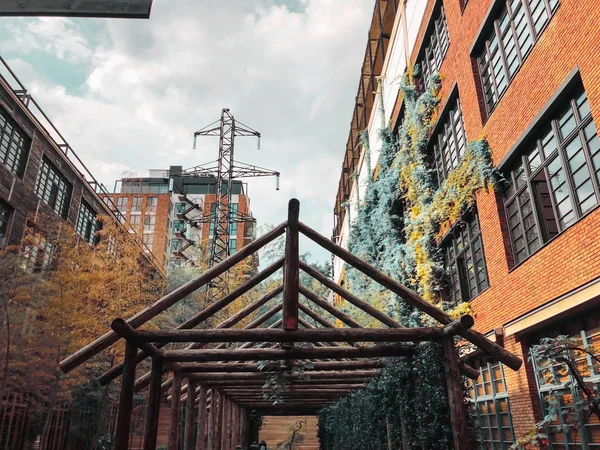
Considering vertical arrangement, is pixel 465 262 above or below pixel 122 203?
below

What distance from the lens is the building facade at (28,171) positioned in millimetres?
16719

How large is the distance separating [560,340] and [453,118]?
967 centimetres

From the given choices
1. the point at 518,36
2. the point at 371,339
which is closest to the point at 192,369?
the point at 371,339

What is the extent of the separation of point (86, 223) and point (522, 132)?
21.1 metres

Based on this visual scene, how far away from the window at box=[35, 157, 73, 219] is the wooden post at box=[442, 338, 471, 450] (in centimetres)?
1783

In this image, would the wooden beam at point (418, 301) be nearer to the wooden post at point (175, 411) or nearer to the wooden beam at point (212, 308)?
the wooden beam at point (212, 308)

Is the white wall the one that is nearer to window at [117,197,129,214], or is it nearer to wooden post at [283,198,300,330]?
wooden post at [283,198,300,330]

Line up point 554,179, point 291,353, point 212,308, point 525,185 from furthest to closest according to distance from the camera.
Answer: point 525,185 → point 554,179 → point 291,353 → point 212,308

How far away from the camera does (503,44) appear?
10234mm

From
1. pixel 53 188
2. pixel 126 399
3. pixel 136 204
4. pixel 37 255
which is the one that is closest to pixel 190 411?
pixel 126 399

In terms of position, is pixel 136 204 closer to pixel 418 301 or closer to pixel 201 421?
pixel 201 421

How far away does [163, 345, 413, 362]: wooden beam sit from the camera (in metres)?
6.54

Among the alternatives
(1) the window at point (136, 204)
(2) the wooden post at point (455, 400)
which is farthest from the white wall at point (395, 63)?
(1) the window at point (136, 204)

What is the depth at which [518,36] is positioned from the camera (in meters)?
9.54
